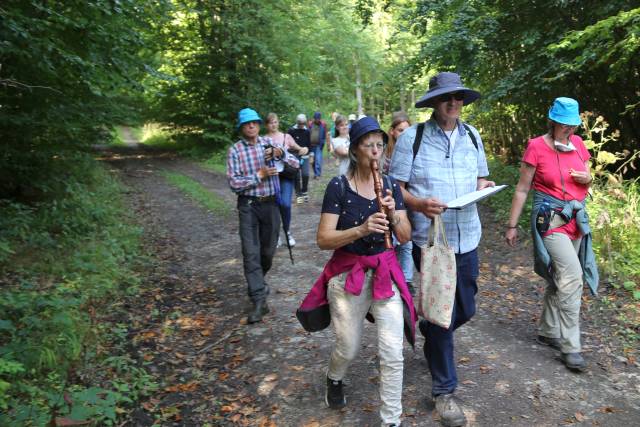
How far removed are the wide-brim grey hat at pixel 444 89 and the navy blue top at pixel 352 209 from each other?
658mm

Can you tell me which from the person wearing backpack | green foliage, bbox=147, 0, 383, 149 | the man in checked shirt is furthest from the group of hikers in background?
green foliage, bbox=147, 0, 383, 149

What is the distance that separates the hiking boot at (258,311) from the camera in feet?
18.2

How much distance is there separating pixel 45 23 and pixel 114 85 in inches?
74.1

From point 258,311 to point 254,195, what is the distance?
1309mm

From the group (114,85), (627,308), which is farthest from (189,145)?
(627,308)

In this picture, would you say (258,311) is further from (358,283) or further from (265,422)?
(358,283)

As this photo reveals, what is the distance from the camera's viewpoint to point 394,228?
3.25 meters

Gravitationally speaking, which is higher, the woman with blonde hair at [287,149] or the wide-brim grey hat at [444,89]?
the wide-brim grey hat at [444,89]

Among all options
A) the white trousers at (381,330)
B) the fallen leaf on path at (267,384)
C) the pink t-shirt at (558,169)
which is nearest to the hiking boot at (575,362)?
the pink t-shirt at (558,169)

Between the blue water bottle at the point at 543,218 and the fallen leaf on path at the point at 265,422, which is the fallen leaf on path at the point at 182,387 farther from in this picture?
the blue water bottle at the point at 543,218

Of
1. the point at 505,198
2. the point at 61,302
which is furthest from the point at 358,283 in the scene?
the point at 505,198

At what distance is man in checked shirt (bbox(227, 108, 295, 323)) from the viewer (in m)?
5.54

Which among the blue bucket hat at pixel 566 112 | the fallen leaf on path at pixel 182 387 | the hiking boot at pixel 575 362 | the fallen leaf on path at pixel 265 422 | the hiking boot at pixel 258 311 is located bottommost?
the fallen leaf on path at pixel 182 387

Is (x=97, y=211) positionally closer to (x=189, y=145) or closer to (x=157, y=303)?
(x=157, y=303)
